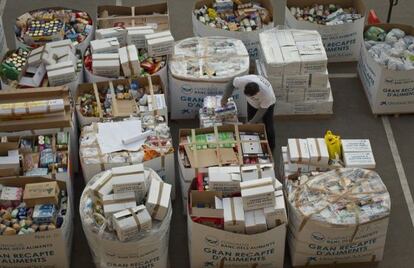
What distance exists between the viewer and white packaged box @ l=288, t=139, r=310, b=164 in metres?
6.53

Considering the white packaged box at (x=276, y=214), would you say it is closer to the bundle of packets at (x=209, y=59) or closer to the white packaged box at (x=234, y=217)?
the white packaged box at (x=234, y=217)

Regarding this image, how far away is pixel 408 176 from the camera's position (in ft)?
24.0

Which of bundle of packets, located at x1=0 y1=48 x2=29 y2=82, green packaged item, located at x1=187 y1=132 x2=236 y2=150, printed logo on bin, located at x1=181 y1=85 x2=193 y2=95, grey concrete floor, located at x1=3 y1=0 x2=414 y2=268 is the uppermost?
bundle of packets, located at x1=0 y1=48 x2=29 y2=82

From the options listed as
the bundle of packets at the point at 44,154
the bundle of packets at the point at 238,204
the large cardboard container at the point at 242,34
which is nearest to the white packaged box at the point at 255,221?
the bundle of packets at the point at 238,204

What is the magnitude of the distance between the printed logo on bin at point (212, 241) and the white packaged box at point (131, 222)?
0.58 metres

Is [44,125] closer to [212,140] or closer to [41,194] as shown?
[41,194]

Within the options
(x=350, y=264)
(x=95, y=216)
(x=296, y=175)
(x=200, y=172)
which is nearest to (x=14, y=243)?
(x=95, y=216)

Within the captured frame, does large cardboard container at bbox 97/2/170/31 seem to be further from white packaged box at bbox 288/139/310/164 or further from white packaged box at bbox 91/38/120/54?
white packaged box at bbox 288/139/310/164

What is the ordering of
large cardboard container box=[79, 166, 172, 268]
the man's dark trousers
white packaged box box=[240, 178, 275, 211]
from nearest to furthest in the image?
large cardboard container box=[79, 166, 172, 268] → white packaged box box=[240, 178, 275, 211] → the man's dark trousers

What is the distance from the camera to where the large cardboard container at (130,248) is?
5.62m

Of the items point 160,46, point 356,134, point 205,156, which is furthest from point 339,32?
point 205,156

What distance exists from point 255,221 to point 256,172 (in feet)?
1.91

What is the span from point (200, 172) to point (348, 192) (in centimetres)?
147

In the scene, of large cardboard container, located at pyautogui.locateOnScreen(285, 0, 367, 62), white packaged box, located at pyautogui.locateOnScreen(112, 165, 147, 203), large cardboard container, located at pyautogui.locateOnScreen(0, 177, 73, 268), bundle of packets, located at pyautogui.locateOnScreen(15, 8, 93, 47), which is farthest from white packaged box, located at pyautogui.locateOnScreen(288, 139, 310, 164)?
bundle of packets, located at pyautogui.locateOnScreen(15, 8, 93, 47)
